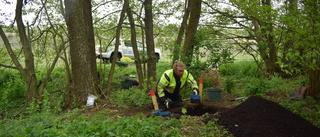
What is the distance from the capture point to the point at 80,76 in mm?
6867

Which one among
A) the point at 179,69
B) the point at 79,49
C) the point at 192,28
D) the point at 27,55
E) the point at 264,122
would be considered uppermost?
the point at 192,28

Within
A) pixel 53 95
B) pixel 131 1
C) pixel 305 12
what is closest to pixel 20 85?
pixel 53 95

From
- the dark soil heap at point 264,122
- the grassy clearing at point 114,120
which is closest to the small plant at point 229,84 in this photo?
the grassy clearing at point 114,120

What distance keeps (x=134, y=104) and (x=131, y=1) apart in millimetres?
3829

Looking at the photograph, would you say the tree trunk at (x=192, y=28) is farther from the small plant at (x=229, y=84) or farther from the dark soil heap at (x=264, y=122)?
the dark soil heap at (x=264, y=122)

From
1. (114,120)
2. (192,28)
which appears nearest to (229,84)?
(192,28)

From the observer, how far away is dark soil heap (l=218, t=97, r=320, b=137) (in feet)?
13.1

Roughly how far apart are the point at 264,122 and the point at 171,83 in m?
2.41

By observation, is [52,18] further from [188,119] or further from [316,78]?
[316,78]

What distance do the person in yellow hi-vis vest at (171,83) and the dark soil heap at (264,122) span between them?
1.45 m

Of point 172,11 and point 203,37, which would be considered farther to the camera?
point 172,11

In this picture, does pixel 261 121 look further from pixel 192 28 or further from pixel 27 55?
pixel 27 55

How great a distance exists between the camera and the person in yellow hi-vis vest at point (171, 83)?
5801mm

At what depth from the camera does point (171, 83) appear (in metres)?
6.04
